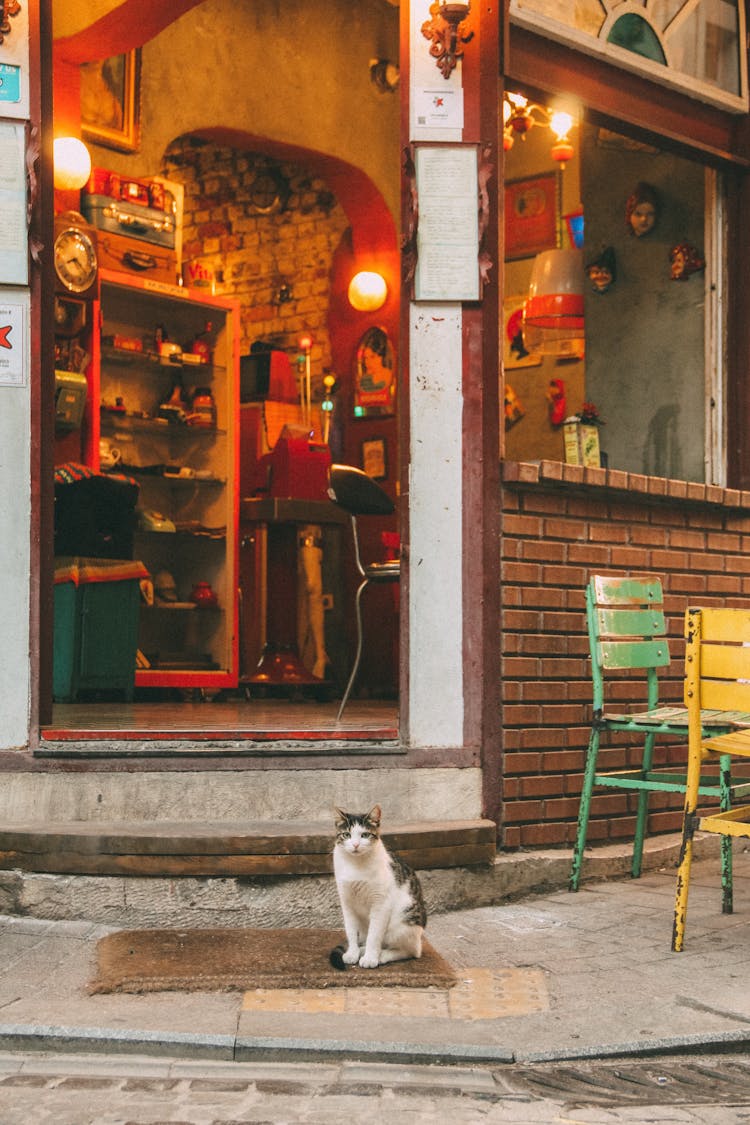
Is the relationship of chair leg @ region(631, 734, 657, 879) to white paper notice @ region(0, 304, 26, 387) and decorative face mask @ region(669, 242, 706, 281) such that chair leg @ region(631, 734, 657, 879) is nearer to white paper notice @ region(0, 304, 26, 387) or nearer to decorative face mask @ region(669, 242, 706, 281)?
decorative face mask @ region(669, 242, 706, 281)

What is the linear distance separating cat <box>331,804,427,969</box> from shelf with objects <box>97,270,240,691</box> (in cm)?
452

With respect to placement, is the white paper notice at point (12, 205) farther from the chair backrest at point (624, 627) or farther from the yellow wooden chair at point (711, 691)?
the yellow wooden chair at point (711, 691)

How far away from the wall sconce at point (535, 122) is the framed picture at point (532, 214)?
617 mm

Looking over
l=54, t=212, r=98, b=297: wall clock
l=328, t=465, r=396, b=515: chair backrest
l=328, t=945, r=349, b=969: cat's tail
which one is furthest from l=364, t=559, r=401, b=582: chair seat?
l=54, t=212, r=98, b=297: wall clock

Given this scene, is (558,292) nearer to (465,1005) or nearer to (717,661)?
(717,661)

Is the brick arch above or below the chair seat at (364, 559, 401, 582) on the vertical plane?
above

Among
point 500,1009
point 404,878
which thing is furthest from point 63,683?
point 500,1009

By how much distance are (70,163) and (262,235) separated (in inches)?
139

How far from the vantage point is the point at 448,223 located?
5.29 meters

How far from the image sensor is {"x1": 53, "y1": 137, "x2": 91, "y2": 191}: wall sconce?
7.60 m

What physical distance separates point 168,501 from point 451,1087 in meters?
6.40

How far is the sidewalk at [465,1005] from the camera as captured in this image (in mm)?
3361

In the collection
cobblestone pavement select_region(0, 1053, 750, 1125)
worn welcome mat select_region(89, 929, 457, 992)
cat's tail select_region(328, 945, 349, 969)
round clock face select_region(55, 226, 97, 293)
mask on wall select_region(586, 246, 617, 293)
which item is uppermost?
round clock face select_region(55, 226, 97, 293)

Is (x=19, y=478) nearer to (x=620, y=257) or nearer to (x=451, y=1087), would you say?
(x=451, y=1087)
